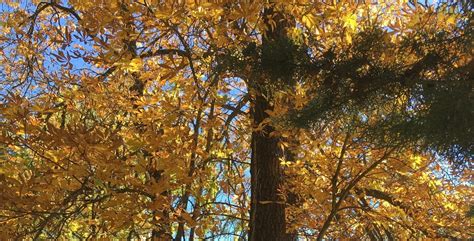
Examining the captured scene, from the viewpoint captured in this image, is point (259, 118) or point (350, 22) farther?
point (259, 118)

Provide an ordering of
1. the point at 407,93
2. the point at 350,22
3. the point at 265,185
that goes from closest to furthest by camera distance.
Answer: the point at 407,93, the point at 350,22, the point at 265,185

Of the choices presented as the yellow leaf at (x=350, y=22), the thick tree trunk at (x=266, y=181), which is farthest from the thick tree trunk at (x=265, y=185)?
the yellow leaf at (x=350, y=22)

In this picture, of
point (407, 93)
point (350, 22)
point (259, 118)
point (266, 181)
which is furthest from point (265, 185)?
point (407, 93)

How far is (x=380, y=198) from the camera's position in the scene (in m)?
4.98

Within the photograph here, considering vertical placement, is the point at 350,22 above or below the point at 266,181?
above

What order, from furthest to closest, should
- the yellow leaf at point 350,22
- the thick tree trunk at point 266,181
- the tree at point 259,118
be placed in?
the thick tree trunk at point 266,181
the yellow leaf at point 350,22
the tree at point 259,118

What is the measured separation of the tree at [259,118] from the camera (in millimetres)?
2205

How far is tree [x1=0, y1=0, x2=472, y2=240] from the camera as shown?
7.23 feet

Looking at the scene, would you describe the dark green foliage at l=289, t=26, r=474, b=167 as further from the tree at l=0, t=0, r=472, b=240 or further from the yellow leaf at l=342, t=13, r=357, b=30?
the yellow leaf at l=342, t=13, r=357, b=30

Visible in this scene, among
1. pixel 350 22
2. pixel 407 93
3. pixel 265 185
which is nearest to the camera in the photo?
pixel 407 93

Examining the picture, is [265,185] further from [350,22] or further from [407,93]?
[407,93]

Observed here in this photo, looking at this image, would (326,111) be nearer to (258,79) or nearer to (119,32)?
(258,79)

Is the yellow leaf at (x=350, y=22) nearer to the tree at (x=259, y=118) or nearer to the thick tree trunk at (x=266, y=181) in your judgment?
the tree at (x=259, y=118)

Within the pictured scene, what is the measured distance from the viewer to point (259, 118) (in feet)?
13.0
